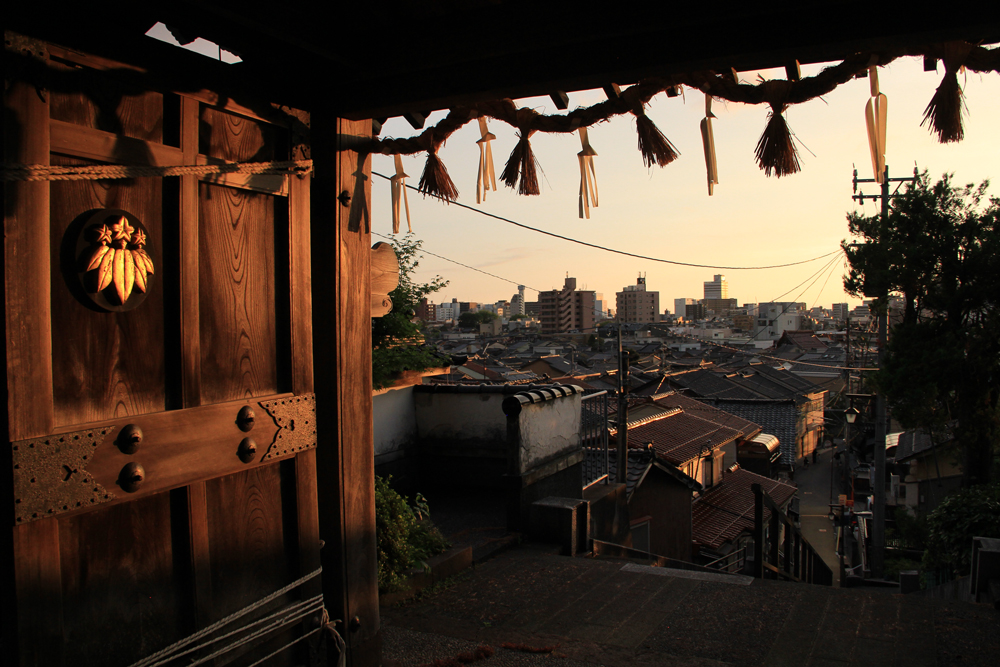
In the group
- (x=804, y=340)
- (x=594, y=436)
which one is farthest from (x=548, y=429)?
(x=804, y=340)

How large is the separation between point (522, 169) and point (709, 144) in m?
0.83

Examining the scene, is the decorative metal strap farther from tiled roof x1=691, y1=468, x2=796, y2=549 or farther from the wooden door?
tiled roof x1=691, y1=468, x2=796, y2=549

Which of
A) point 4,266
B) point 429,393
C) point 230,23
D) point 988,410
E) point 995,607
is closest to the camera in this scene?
point 4,266

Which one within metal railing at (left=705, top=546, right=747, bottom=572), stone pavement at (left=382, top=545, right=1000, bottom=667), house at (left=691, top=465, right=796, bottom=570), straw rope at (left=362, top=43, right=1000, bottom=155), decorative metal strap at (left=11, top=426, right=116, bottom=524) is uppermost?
straw rope at (left=362, top=43, right=1000, bottom=155)

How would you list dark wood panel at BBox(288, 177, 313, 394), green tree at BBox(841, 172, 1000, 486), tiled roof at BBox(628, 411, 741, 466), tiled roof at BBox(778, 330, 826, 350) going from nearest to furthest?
dark wood panel at BBox(288, 177, 313, 394) → green tree at BBox(841, 172, 1000, 486) → tiled roof at BBox(628, 411, 741, 466) → tiled roof at BBox(778, 330, 826, 350)

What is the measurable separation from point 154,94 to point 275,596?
6.78ft

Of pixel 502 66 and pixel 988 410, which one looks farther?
pixel 988 410

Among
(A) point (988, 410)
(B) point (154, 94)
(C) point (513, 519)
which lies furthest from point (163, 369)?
(A) point (988, 410)

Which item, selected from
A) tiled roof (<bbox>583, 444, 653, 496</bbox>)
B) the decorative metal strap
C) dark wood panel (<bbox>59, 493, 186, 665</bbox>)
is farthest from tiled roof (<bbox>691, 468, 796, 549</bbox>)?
the decorative metal strap

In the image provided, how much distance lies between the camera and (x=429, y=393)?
842 cm

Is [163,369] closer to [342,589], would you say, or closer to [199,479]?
[199,479]

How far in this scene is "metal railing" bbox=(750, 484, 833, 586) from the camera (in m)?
7.40

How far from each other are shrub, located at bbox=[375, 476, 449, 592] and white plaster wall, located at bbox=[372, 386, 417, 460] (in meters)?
2.27

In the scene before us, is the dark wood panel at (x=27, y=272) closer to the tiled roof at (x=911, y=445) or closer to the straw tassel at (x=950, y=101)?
the straw tassel at (x=950, y=101)
